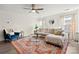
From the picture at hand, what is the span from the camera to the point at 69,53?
93.0 inches

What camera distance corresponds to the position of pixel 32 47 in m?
2.34

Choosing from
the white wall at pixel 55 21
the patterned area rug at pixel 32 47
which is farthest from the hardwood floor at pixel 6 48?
the white wall at pixel 55 21

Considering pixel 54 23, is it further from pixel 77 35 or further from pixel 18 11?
pixel 18 11

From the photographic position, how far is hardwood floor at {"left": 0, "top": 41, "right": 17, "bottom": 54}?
7.60ft

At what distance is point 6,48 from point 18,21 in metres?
0.65

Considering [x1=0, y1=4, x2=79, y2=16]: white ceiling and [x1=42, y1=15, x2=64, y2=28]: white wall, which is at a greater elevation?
[x1=0, y1=4, x2=79, y2=16]: white ceiling

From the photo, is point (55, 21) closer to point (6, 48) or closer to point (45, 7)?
point (45, 7)

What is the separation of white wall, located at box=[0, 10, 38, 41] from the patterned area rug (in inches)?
8.9

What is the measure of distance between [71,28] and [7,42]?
4.69 ft

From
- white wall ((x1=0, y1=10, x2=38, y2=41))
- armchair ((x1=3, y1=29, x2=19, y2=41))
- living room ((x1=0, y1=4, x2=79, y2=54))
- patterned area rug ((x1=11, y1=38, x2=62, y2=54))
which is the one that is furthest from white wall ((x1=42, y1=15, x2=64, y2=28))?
armchair ((x1=3, y1=29, x2=19, y2=41))

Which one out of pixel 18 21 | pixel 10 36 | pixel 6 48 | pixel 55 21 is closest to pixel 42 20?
pixel 55 21

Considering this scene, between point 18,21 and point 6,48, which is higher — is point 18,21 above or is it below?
above

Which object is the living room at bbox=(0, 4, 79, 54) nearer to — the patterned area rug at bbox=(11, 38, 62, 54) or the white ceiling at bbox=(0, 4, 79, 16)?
the white ceiling at bbox=(0, 4, 79, 16)
